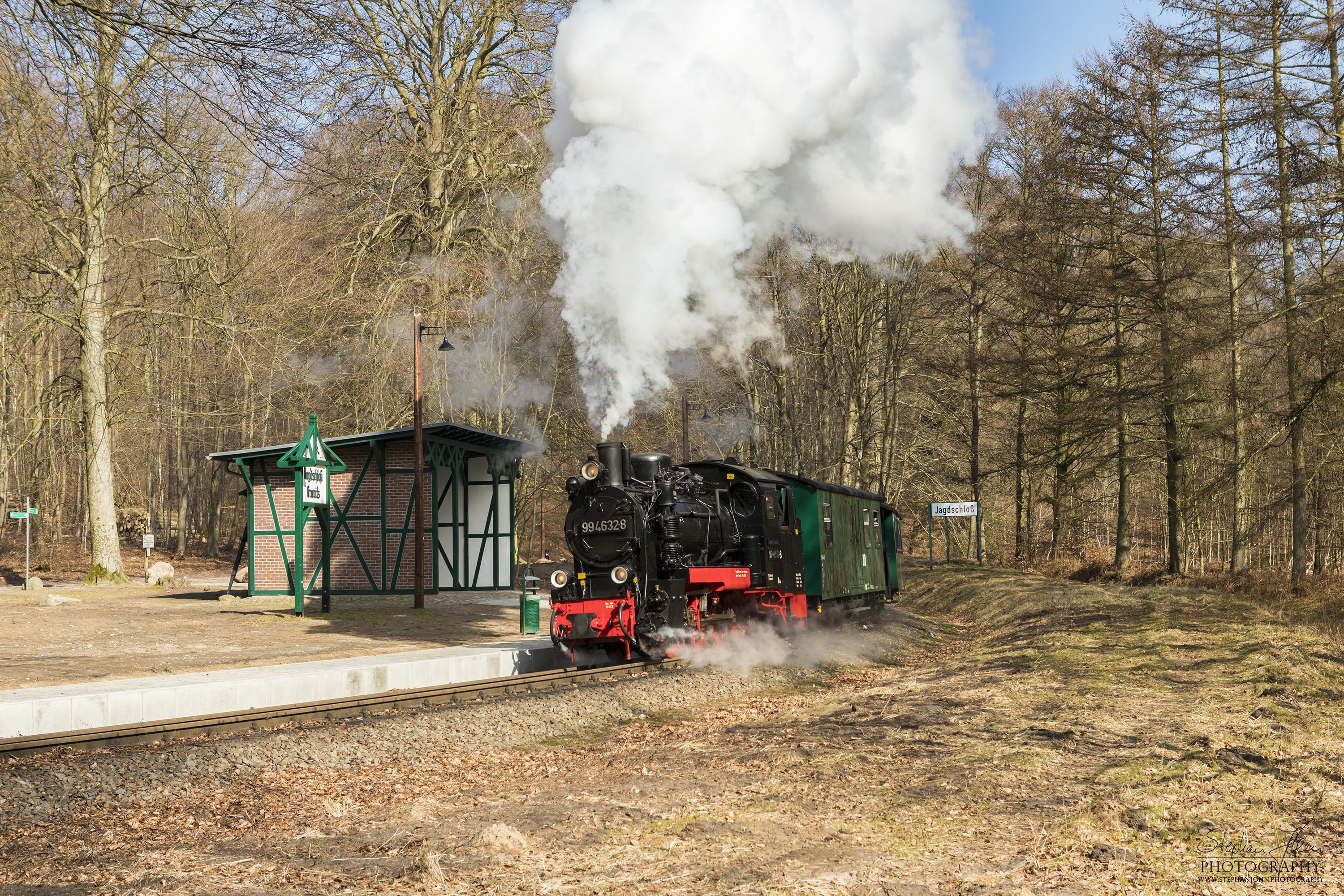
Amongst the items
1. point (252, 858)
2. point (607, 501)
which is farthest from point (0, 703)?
point (607, 501)

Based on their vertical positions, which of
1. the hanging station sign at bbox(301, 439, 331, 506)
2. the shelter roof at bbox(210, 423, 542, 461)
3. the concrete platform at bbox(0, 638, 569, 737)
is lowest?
the concrete platform at bbox(0, 638, 569, 737)

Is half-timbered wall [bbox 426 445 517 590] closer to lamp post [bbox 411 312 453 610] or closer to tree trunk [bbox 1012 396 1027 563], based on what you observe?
lamp post [bbox 411 312 453 610]

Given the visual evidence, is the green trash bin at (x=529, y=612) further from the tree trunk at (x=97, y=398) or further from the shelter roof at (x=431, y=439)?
the tree trunk at (x=97, y=398)

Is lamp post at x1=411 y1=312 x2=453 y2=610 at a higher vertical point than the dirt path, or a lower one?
higher

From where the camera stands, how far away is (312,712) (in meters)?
10.4

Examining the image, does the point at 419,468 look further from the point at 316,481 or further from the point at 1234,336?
the point at 1234,336

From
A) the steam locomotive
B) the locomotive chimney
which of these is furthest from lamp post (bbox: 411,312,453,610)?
the locomotive chimney

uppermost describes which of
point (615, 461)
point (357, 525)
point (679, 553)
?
point (615, 461)

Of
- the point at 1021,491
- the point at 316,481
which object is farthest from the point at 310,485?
the point at 1021,491

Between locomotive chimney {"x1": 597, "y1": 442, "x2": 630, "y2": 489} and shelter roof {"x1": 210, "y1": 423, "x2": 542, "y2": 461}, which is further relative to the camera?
shelter roof {"x1": 210, "y1": 423, "x2": 542, "y2": 461}

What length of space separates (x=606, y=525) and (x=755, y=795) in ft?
22.0

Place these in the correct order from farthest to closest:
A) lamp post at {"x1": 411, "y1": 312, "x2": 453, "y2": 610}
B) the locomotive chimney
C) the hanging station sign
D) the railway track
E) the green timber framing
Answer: the green timber framing
lamp post at {"x1": 411, "y1": 312, "x2": 453, "y2": 610}
the hanging station sign
the locomotive chimney
the railway track

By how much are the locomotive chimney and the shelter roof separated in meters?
9.74

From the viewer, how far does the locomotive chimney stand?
13.7 metres
